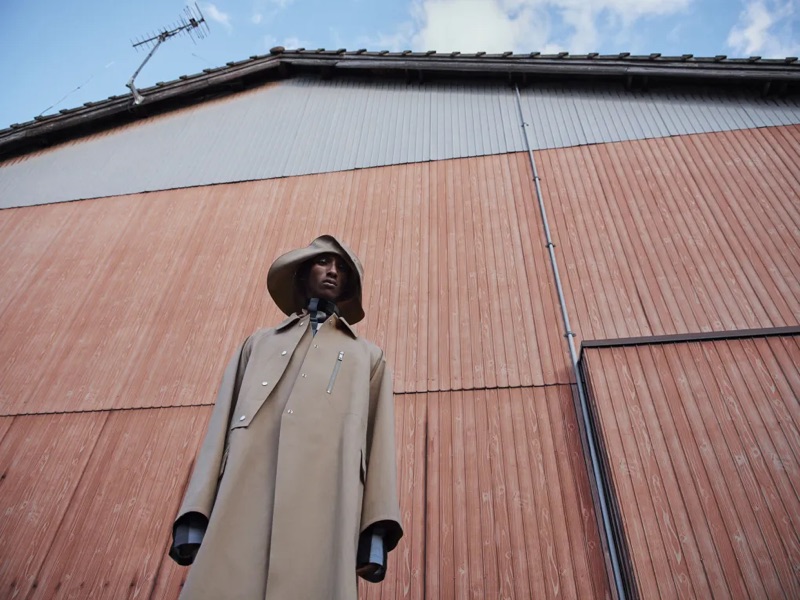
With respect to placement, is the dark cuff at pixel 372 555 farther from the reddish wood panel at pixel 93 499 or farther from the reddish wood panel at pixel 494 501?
the reddish wood panel at pixel 93 499

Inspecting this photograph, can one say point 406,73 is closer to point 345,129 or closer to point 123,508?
point 345,129

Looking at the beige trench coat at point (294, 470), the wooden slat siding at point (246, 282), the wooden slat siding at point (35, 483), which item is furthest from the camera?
the wooden slat siding at point (246, 282)

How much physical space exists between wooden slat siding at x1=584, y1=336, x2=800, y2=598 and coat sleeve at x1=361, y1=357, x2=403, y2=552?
1507mm

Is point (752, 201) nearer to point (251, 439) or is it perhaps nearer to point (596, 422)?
point (596, 422)

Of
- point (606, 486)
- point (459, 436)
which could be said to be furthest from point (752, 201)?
point (459, 436)

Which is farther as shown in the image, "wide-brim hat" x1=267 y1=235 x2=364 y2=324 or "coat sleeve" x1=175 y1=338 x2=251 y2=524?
"wide-brim hat" x1=267 y1=235 x2=364 y2=324

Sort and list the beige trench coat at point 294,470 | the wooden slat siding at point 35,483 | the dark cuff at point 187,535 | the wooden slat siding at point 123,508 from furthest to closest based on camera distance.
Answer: the wooden slat siding at point 35,483 < the wooden slat siding at point 123,508 < the dark cuff at point 187,535 < the beige trench coat at point 294,470

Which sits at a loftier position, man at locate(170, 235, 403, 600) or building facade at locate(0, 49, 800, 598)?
building facade at locate(0, 49, 800, 598)

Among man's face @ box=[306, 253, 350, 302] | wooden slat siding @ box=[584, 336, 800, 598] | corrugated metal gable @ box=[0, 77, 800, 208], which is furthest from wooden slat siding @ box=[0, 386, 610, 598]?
corrugated metal gable @ box=[0, 77, 800, 208]

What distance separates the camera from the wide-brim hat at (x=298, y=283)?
2715 millimetres

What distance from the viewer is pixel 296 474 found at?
1905 millimetres

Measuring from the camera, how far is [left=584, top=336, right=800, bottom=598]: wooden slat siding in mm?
2604

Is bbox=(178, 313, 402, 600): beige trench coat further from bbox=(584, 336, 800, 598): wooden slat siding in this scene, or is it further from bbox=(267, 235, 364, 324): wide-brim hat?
bbox=(584, 336, 800, 598): wooden slat siding

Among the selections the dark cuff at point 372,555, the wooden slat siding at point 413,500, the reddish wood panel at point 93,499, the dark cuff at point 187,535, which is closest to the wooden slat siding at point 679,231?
the wooden slat siding at point 413,500
